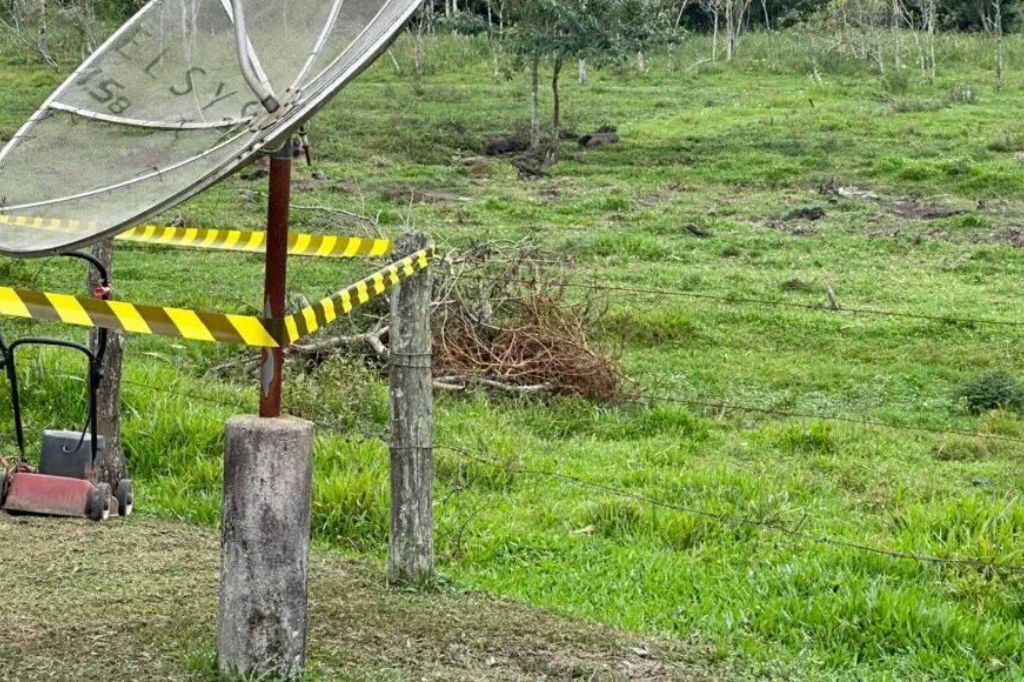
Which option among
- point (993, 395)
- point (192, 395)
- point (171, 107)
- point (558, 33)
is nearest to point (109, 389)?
point (192, 395)

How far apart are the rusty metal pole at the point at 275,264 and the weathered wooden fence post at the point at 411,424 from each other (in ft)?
3.43

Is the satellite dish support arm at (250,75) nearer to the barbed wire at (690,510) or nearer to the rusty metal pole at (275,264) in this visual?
the rusty metal pole at (275,264)

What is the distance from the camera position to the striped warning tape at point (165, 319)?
4289 millimetres

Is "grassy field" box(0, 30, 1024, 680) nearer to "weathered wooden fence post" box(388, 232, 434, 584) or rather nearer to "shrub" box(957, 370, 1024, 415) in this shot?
"shrub" box(957, 370, 1024, 415)

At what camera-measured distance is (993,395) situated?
10203 mm

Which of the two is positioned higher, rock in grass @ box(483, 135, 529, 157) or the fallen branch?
rock in grass @ box(483, 135, 529, 157)

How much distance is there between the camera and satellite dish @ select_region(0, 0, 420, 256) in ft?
13.0

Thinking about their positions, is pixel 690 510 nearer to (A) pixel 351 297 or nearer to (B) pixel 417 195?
(A) pixel 351 297

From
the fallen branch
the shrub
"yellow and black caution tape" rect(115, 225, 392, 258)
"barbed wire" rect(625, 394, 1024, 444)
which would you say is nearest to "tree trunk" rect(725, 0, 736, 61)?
the shrub

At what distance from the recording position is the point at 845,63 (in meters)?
33.0

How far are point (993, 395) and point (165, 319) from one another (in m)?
7.33

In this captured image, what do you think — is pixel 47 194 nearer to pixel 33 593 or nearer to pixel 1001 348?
pixel 33 593

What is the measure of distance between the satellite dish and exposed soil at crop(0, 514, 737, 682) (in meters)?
1.37

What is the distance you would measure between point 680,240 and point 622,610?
35.4 feet
